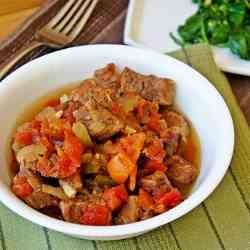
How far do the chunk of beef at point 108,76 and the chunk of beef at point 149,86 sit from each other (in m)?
0.03

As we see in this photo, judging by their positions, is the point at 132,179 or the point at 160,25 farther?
the point at 160,25

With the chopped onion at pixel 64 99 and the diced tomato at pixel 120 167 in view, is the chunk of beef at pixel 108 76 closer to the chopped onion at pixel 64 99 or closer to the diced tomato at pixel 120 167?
the chopped onion at pixel 64 99

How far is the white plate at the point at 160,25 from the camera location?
2.11m

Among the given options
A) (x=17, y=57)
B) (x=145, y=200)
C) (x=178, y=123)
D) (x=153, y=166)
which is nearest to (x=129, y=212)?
(x=145, y=200)

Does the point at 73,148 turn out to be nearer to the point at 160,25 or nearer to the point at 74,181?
the point at 74,181

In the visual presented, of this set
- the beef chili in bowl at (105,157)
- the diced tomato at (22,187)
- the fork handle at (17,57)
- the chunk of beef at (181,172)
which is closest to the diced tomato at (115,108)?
the beef chili in bowl at (105,157)

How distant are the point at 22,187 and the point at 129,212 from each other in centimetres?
29

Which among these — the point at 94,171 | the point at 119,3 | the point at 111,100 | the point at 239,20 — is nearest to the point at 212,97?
the point at 111,100

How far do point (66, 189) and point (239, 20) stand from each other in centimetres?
106

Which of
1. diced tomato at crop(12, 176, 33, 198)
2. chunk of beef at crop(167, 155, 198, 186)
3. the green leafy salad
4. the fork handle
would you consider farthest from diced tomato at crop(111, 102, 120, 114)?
the green leafy salad

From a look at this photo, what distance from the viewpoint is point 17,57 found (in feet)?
6.72

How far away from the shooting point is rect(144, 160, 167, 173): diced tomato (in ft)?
5.21

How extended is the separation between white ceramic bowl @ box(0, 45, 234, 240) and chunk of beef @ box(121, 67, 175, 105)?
5cm

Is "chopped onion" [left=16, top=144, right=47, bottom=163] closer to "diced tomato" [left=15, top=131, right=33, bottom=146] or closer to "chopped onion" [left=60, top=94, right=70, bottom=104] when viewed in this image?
"diced tomato" [left=15, top=131, right=33, bottom=146]
